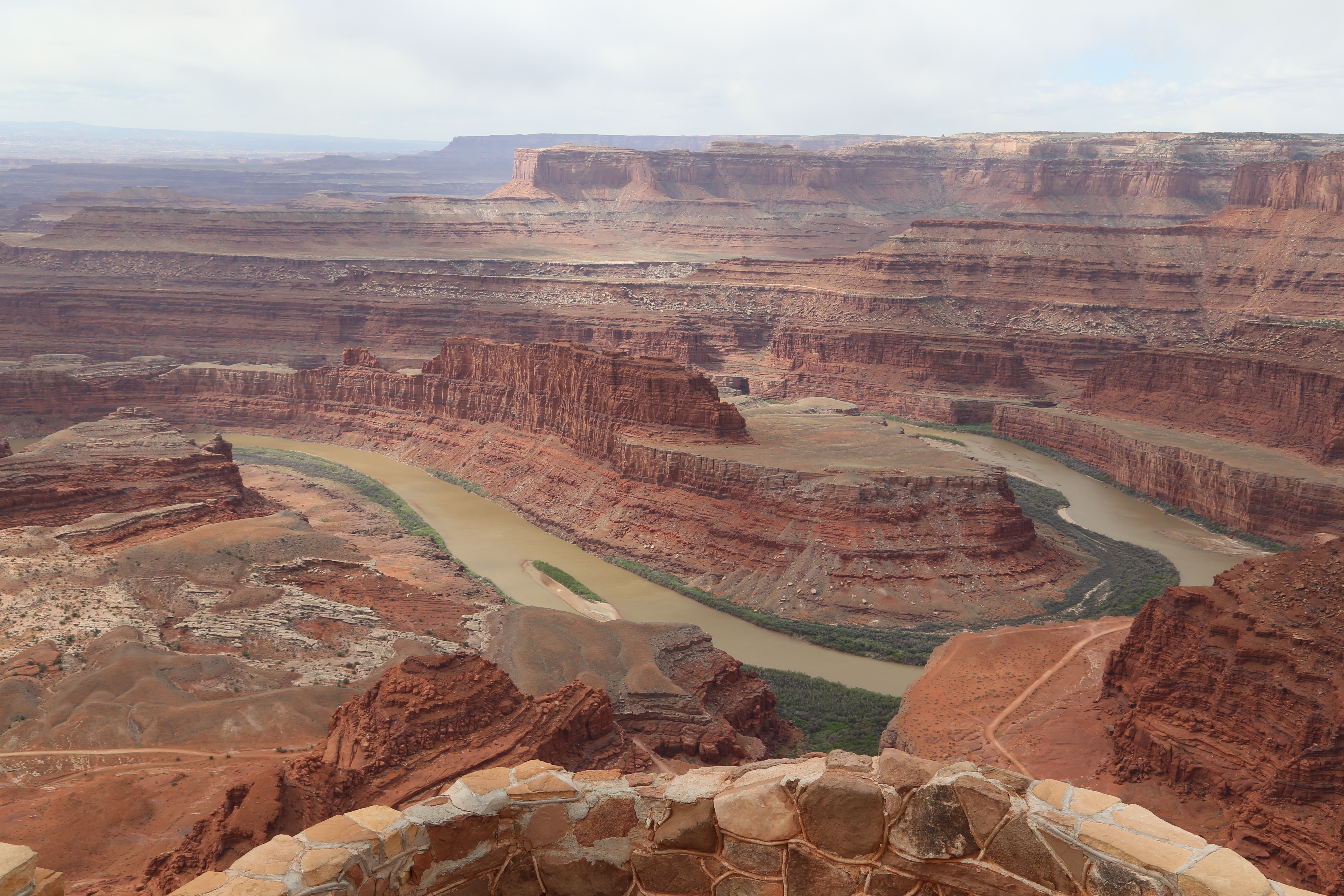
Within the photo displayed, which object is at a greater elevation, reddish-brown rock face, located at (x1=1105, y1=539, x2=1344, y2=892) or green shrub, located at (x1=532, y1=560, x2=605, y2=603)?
reddish-brown rock face, located at (x1=1105, y1=539, x2=1344, y2=892)

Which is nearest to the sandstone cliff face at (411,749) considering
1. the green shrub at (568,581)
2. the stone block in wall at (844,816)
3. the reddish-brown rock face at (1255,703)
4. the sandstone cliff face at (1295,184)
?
the stone block in wall at (844,816)

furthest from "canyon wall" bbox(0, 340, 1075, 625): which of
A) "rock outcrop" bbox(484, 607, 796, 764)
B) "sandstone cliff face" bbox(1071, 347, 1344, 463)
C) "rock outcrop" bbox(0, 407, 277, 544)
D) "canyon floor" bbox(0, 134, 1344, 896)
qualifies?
"sandstone cliff face" bbox(1071, 347, 1344, 463)

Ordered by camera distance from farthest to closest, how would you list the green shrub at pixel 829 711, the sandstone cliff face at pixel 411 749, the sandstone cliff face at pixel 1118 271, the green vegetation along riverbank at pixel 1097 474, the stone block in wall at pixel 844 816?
the sandstone cliff face at pixel 1118 271 < the green vegetation along riverbank at pixel 1097 474 < the green shrub at pixel 829 711 < the sandstone cliff face at pixel 411 749 < the stone block in wall at pixel 844 816

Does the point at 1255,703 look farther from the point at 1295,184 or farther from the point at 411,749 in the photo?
the point at 1295,184

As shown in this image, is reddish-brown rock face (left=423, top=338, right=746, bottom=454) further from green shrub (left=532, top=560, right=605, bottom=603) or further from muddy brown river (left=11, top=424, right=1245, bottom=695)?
green shrub (left=532, top=560, right=605, bottom=603)

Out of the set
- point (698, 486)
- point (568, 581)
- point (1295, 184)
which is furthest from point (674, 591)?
point (1295, 184)

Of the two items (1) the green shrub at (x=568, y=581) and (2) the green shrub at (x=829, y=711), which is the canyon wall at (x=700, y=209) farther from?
(2) the green shrub at (x=829, y=711)
